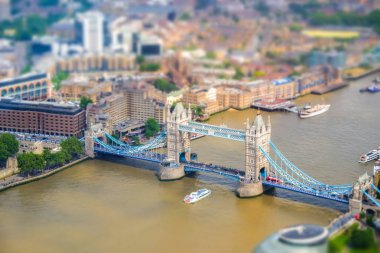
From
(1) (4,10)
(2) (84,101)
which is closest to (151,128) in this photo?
(2) (84,101)

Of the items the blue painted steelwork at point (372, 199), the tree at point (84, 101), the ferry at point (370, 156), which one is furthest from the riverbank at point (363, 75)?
the blue painted steelwork at point (372, 199)

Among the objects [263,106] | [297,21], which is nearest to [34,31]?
[297,21]

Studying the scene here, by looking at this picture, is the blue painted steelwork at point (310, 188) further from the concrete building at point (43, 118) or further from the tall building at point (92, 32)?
the tall building at point (92, 32)

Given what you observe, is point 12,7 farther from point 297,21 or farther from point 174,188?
point 174,188

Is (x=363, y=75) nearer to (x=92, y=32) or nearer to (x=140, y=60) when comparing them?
(x=140, y=60)

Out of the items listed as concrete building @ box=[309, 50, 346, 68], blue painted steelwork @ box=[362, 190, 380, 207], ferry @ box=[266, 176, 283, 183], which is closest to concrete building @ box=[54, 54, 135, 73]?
concrete building @ box=[309, 50, 346, 68]

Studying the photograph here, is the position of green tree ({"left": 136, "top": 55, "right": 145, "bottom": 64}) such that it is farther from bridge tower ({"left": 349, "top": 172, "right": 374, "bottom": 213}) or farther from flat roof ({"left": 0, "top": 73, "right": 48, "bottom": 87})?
bridge tower ({"left": 349, "top": 172, "right": 374, "bottom": 213})
